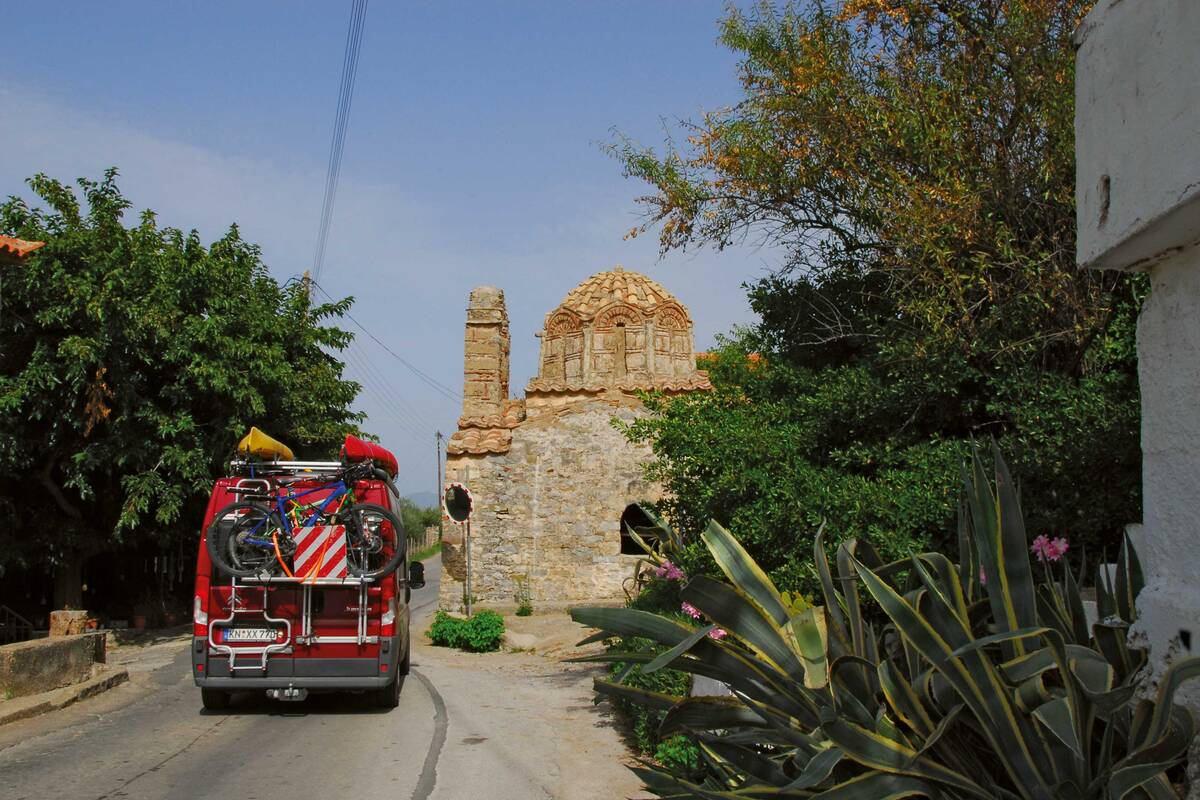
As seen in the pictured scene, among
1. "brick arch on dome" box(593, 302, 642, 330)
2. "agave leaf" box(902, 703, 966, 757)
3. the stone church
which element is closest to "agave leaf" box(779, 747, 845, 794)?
"agave leaf" box(902, 703, 966, 757)

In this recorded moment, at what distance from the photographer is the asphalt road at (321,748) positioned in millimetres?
7617

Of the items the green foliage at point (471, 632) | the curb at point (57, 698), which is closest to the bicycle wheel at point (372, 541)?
the curb at point (57, 698)

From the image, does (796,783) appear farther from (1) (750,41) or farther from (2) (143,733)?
(1) (750,41)

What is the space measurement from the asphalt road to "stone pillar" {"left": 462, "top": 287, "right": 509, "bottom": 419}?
9.37m

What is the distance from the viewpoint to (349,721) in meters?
10.5

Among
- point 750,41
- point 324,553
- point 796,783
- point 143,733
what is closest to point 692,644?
point 796,783

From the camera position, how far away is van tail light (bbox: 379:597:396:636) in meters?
10.5

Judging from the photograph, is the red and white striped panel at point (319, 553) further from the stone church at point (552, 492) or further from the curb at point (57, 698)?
the stone church at point (552, 492)

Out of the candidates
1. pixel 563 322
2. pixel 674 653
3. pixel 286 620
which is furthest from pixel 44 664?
pixel 563 322

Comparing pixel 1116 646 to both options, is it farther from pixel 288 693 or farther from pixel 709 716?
pixel 288 693

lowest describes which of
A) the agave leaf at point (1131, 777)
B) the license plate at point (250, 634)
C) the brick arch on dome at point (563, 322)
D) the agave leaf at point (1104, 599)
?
the license plate at point (250, 634)

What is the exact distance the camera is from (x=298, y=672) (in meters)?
10.4

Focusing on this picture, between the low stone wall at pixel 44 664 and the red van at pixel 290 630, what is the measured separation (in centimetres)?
219

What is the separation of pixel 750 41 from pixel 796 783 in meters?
9.65
